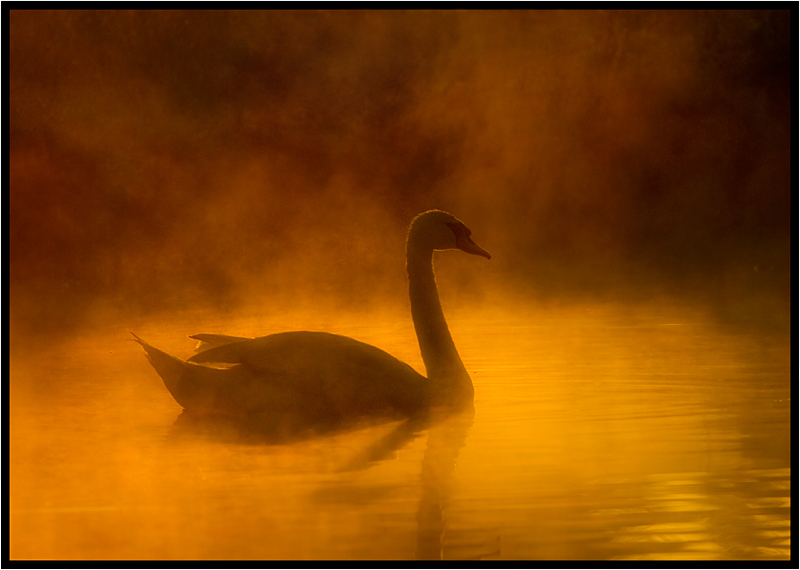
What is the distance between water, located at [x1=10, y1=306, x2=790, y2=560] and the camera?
8.59 feet

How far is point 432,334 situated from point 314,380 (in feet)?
1.73

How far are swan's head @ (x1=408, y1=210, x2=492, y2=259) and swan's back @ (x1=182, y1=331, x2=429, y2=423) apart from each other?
606mm

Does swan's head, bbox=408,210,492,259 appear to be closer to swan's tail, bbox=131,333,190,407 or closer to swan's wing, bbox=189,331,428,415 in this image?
swan's wing, bbox=189,331,428,415

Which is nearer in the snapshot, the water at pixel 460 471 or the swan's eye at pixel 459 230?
the water at pixel 460 471

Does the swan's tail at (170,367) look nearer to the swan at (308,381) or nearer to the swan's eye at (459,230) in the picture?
the swan at (308,381)

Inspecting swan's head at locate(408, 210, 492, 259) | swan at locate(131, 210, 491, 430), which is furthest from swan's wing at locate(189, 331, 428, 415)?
swan's head at locate(408, 210, 492, 259)

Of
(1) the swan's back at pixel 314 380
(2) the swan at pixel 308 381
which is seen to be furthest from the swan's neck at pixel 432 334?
(1) the swan's back at pixel 314 380

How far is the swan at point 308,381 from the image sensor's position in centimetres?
382

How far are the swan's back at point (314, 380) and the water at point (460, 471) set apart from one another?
0.48 ft

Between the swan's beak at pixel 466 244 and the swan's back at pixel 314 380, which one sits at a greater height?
the swan's beak at pixel 466 244

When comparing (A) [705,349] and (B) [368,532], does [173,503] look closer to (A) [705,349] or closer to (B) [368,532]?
(B) [368,532]

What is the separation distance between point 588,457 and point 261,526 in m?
1.07

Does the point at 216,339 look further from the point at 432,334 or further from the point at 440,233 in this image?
the point at 440,233

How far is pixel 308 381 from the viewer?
382cm
